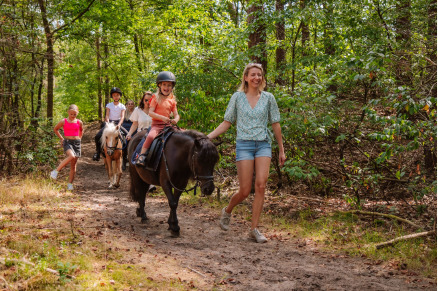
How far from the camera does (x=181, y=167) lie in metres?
6.03

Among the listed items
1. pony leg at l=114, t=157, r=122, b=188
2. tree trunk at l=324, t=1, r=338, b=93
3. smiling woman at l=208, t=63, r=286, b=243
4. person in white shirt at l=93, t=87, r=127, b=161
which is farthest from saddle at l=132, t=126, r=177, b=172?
person in white shirt at l=93, t=87, r=127, b=161

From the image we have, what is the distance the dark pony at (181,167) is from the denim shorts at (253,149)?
1.38 feet

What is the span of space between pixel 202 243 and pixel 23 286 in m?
2.90

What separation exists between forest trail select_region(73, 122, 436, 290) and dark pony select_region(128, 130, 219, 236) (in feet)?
1.90

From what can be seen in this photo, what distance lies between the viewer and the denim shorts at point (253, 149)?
5.56 m

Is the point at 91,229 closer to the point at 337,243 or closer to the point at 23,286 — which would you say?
the point at 23,286

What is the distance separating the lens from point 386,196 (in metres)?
7.89

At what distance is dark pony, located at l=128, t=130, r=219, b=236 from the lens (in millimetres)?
5395

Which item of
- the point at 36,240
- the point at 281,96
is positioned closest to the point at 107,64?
the point at 281,96

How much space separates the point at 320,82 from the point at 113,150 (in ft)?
20.6

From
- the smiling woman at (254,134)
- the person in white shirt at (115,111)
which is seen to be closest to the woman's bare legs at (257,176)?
the smiling woman at (254,134)

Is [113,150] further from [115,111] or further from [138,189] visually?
[138,189]

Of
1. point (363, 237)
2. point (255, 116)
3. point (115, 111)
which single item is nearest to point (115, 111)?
point (115, 111)

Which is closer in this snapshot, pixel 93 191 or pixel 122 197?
pixel 122 197
